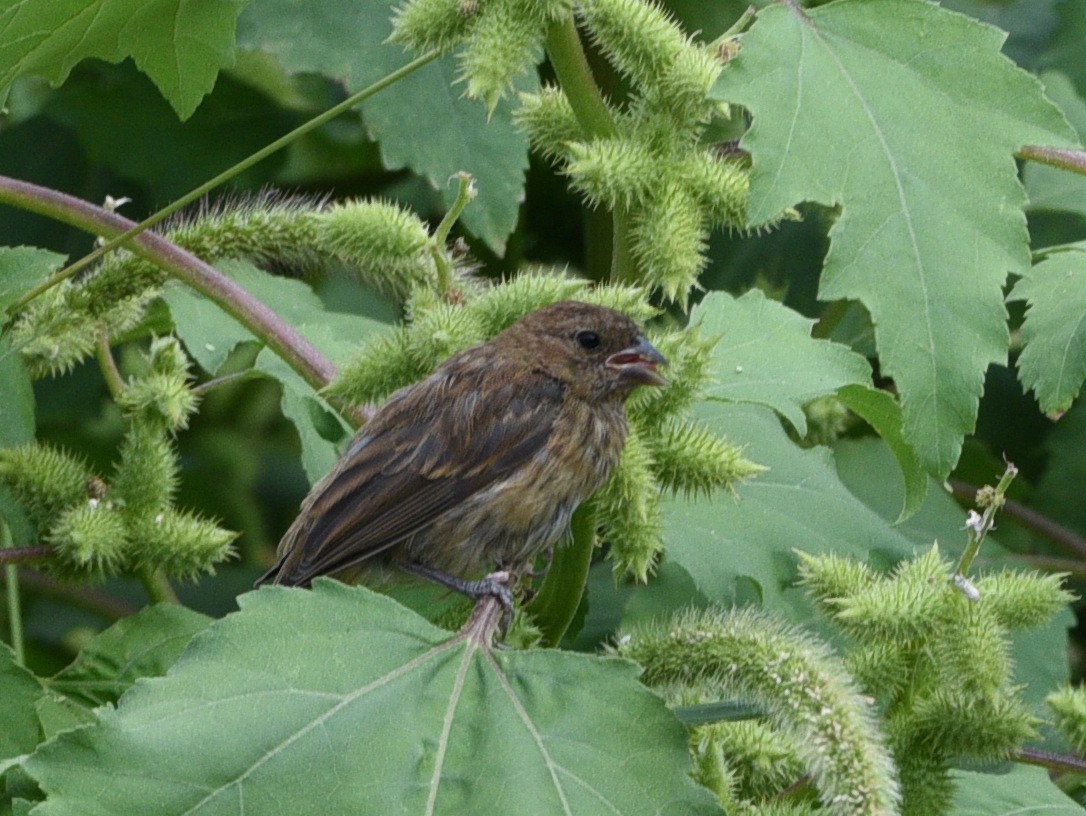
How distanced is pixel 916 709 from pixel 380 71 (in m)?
2.18

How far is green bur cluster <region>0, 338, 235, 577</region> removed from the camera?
2.96 meters

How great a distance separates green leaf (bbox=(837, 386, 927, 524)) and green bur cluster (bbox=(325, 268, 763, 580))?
296mm

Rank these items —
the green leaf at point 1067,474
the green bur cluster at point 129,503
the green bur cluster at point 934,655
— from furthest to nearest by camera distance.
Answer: the green leaf at point 1067,474 < the green bur cluster at point 129,503 < the green bur cluster at point 934,655

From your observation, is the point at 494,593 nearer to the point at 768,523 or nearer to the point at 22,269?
the point at 768,523

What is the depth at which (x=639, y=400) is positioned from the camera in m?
2.80

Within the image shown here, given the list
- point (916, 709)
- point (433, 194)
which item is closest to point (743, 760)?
point (916, 709)

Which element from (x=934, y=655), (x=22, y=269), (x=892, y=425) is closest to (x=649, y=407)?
(x=892, y=425)

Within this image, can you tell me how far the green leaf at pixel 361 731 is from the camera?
2299 millimetres

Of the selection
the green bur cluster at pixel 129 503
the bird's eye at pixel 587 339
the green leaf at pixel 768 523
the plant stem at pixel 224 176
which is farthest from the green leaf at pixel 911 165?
the green bur cluster at pixel 129 503

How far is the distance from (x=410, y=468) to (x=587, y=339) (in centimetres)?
43

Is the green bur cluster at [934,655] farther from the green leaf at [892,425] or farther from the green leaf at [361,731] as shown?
the green leaf at [361,731]

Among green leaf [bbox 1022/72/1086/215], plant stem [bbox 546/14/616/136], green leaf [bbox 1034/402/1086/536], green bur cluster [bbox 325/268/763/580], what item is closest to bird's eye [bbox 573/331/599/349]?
green bur cluster [bbox 325/268/763/580]

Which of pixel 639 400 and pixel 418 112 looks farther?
pixel 418 112

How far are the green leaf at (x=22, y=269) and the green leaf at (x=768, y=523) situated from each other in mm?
1227
